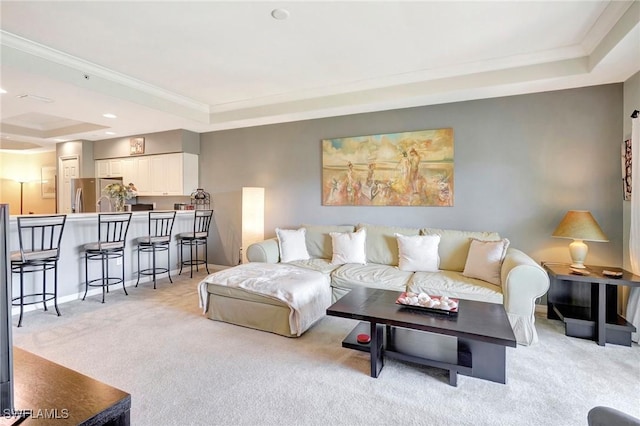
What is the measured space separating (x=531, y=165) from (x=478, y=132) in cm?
70

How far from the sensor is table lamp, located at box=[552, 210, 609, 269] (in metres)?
3.00

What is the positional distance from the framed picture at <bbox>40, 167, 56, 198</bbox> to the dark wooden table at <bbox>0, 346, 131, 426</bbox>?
28.3ft

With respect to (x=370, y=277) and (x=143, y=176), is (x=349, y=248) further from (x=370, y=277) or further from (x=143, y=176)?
(x=143, y=176)

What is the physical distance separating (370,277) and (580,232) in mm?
2045

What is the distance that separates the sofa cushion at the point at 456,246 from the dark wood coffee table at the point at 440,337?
1.11 meters

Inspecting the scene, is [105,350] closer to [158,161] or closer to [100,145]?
[158,161]

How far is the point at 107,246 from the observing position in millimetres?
3975

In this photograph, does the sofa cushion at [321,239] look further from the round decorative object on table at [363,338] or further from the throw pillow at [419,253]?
the round decorative object on table at [363,338]

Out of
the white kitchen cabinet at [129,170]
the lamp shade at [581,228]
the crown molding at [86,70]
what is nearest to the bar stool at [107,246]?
the crown molding at [86,70]

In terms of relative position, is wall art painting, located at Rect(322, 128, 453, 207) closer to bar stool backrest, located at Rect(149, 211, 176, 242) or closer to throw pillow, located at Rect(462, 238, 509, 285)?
throw pillow, located at Rect(462, 238, 509, 285)

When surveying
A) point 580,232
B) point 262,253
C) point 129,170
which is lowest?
point 262,253

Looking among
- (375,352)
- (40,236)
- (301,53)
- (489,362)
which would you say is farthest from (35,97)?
(489,362)

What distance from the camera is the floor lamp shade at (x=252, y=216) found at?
15.9 feet

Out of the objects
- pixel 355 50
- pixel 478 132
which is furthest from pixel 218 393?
pixel 478 132
